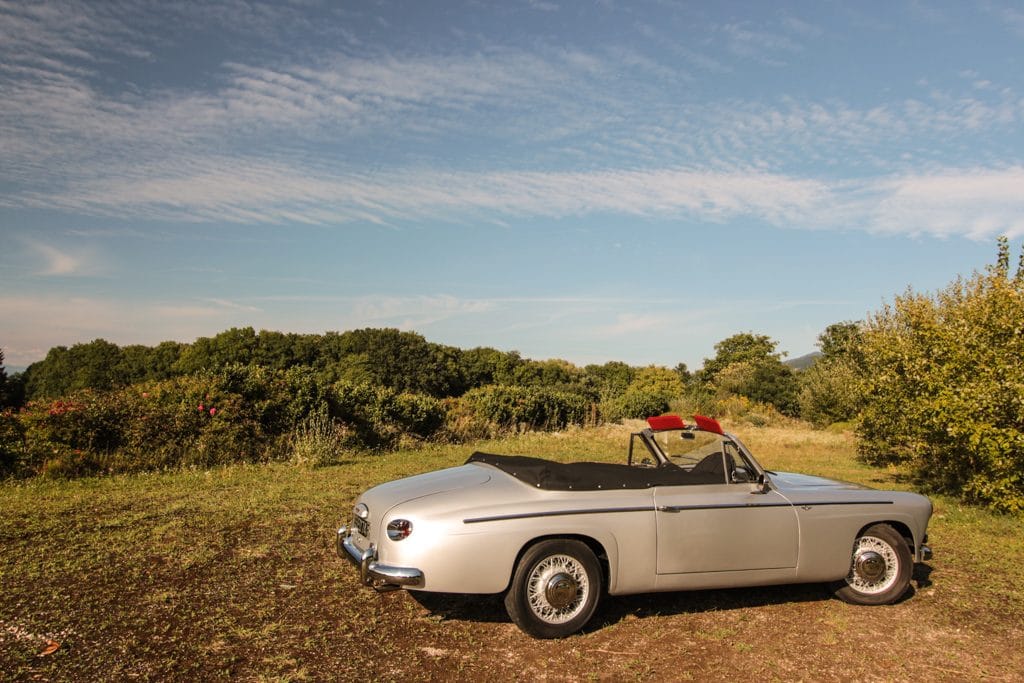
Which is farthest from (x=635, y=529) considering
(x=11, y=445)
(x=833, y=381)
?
(x=833, y=381)

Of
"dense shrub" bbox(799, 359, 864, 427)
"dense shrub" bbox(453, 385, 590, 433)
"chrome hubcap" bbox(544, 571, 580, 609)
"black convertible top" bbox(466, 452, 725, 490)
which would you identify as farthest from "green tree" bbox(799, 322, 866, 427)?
"chrome hubcap" bbox(544, 571, 580, 609)

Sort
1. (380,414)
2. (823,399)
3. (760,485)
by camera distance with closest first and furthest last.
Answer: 1. (760,485)
2. (380,414)
3. (823,399)

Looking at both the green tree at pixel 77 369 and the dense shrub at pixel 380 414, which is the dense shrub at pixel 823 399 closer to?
the dense shrub at pixel 380 414

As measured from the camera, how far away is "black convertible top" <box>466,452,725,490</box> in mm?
5012

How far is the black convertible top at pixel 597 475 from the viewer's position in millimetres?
5012

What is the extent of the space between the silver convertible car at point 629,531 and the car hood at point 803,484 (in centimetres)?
3

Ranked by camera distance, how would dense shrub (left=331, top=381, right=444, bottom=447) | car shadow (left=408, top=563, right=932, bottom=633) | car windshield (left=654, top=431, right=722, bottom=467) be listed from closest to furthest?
car shadow (left=408, top=563, right=932, bottom=633) < car windshield (left=654, top=431, right=722, bottom=467) < dense shrub (left=331, top=381, right=444, bottom=447)

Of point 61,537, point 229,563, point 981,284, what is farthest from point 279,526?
point 981,284

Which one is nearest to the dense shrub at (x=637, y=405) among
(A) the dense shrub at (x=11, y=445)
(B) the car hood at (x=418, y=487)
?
(A) the dense shrub at (x=11, y=445)

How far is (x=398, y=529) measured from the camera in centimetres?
464

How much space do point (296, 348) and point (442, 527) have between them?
43.8 metres

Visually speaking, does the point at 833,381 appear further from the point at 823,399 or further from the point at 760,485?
the point at 760,485

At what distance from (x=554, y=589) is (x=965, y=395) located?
7633 millimetres

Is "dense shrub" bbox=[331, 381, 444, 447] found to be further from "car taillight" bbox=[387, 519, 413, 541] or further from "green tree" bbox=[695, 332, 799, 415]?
"green tree" bbox=[695, 332, 799, 415]
